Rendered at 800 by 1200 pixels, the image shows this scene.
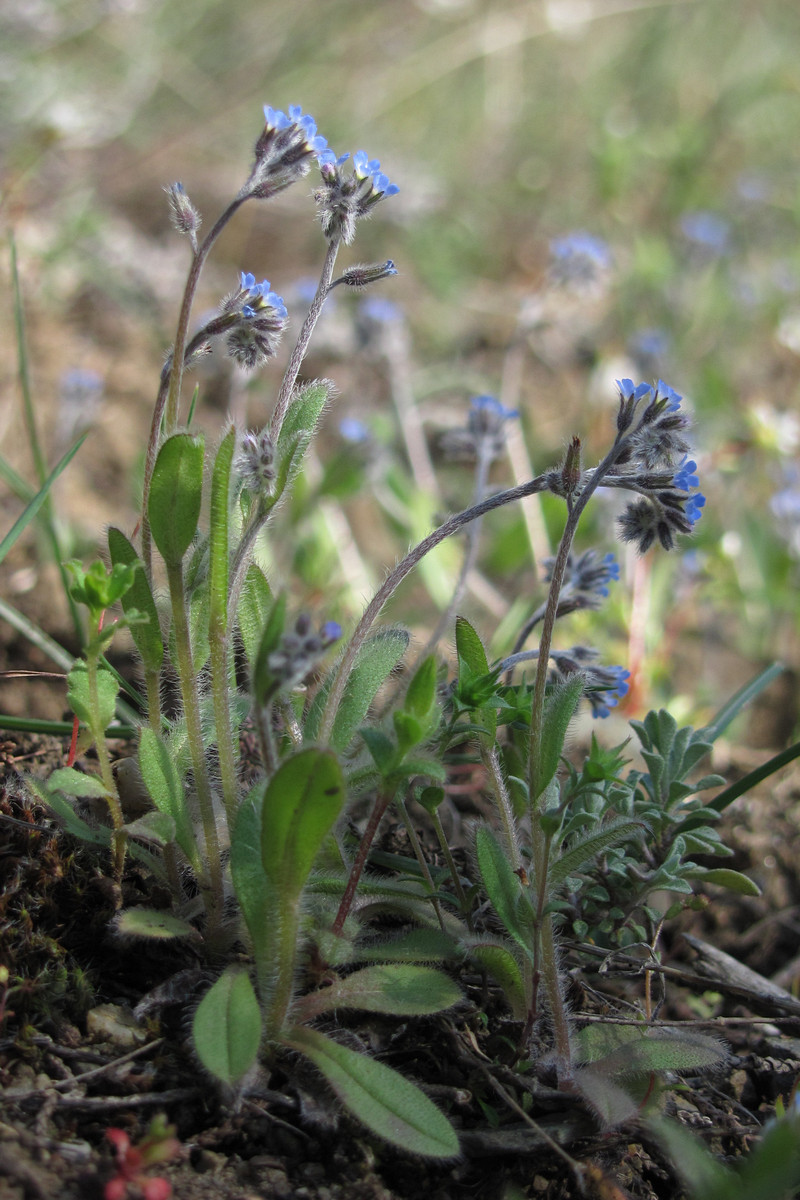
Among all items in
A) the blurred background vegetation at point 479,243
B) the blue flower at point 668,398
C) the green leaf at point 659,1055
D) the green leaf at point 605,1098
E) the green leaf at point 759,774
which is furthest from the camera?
the blurred background vegetation at point 479,243

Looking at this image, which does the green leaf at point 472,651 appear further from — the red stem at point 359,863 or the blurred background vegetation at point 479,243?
the blurred background vegetation at point 479,243

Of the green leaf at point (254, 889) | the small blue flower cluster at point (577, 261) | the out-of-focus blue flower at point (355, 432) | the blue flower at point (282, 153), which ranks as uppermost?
the small blue flower cluster at point (577, 261)

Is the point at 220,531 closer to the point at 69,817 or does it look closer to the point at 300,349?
the point at 300,349

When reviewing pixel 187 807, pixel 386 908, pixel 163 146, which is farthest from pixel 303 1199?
pixel 163 146

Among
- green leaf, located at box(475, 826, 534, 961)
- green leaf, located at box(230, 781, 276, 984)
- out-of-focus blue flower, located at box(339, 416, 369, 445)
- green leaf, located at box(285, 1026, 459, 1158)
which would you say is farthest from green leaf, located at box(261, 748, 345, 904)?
out-of-focus blue flower, located at box(339, 416, 369, 445)

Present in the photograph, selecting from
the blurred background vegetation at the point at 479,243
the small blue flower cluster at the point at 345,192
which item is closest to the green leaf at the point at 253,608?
the small blue flower cluster at the point at 345,192

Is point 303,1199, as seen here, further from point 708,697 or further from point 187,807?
point 708,697

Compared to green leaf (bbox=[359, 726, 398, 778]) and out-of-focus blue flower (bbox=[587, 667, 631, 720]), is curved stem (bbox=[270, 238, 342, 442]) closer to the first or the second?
green leaf (bbox=[359, 726, 398, 778])

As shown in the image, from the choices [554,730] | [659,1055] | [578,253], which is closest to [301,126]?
[554,730]
